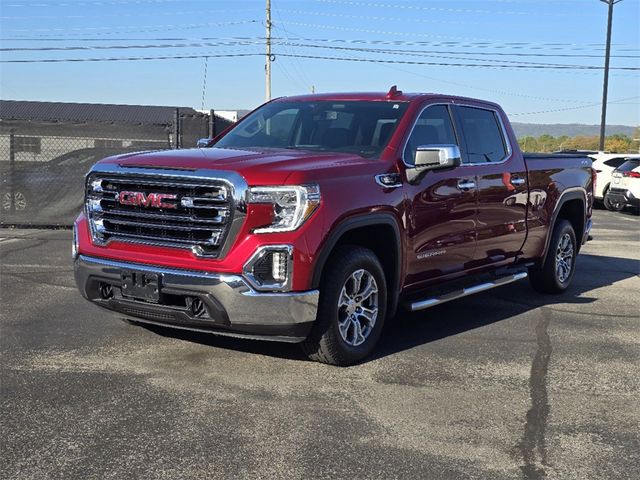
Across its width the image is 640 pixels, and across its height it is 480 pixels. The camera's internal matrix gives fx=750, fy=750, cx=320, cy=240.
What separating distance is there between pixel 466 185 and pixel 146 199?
2.71m

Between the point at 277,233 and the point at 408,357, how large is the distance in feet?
5.15

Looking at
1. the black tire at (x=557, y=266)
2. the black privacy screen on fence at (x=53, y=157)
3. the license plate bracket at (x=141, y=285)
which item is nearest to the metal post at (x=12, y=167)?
the black privacy screen on fence at (x=53, y=157)

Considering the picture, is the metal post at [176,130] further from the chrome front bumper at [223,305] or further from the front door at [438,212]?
the chrome front bumper at [223,305]

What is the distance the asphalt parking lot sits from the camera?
12.1 feet

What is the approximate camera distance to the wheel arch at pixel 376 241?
16.0ft

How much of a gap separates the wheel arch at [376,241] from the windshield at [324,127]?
0.59m

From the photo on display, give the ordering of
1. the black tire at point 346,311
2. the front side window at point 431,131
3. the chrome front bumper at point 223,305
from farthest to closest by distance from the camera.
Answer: the front side window at point 431,131 → the black tire at point 346,311 → the chrome front bumper at point 223,305

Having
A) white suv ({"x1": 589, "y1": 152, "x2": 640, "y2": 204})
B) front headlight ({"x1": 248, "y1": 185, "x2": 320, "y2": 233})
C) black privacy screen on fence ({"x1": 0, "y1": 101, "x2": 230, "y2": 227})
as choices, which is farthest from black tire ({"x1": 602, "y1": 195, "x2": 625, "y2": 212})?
front headlight ({"x1": 248, "y1": 185, "x2": 320, "y2": 233})

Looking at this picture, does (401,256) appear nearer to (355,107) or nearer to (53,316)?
(355,107)

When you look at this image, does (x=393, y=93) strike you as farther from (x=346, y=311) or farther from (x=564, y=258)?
(x=564, y=258)

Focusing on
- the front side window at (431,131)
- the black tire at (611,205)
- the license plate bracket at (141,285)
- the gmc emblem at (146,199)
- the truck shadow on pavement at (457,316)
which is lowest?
the black tire at (611,205)

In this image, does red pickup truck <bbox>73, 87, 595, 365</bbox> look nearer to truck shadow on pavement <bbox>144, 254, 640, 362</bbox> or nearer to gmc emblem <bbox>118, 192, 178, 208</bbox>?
gmc emblem <bbox>118, 192, 178, 208</bbox>

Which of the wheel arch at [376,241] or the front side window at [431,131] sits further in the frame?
the front side window at [431,131]

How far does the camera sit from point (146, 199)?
4973mm
